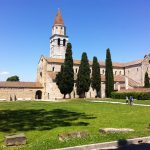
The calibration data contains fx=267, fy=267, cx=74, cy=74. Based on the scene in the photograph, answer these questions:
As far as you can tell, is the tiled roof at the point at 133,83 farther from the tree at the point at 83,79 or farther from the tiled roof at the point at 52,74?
the tiled roof at the point at 52,74

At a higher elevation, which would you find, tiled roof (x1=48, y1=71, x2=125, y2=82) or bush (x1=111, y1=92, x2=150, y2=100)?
tiled roof (x1=48, y1=71, x2=125, y2=82)

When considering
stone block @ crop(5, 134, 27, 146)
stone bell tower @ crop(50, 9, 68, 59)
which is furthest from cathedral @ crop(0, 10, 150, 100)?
stone block @ crop(5, 134, 27, 146)

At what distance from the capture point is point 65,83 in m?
60.3

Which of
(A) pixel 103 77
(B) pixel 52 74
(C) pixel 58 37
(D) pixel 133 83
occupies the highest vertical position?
(C) pixel 58 37

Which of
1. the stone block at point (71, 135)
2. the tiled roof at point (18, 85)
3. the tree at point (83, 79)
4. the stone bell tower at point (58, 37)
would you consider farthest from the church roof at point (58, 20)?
the stone block at point (71, 135)

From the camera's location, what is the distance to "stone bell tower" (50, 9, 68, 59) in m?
84.9

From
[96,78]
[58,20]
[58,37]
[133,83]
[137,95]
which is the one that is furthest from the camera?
[58,37]

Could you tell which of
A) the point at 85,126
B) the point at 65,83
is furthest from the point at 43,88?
the point at 85,126

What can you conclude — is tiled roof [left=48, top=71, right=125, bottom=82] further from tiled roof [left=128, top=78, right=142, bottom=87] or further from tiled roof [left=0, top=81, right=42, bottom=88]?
tiled roof [left=0, top=81, right=42, bottom=88]

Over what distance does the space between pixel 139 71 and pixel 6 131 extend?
63.2 meters

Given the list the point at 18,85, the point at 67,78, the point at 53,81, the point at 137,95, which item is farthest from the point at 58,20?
the point at 137,95

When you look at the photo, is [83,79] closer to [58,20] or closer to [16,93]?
[16,93]

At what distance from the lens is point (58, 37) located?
85.2 meters

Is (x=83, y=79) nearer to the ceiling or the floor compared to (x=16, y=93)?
nearer to the ceiling
